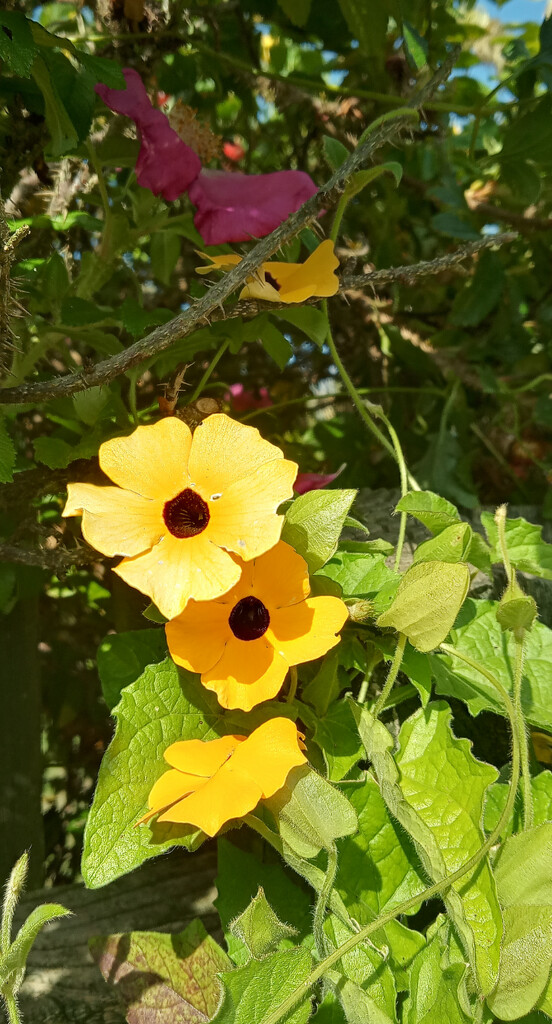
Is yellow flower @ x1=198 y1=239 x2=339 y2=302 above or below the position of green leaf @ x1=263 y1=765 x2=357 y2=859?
above

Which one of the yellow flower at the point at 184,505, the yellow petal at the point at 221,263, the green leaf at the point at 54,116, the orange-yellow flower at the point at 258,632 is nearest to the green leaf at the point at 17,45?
the green leaf at the point at 54,116

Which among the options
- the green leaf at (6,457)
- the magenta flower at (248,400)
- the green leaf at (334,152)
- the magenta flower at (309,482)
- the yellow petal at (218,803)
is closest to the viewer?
the yellow petal at (218,803)

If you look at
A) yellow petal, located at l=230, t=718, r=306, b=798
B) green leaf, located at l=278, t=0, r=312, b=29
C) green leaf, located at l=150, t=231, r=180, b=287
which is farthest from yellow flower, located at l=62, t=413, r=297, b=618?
green leaf, located at l=278, t=0, r=312, b=29

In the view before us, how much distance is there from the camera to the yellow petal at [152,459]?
0.48m

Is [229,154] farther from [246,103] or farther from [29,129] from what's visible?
[29,129]

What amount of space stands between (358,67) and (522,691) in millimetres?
955

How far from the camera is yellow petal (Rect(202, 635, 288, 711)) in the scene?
0.48 metres

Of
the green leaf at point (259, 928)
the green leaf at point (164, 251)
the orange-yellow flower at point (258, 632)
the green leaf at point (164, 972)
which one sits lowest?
the green leaf at point (164, 972)

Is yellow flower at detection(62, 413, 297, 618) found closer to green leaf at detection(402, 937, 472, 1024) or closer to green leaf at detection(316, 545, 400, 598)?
green leaf at detection(316, 545, 400, 598)

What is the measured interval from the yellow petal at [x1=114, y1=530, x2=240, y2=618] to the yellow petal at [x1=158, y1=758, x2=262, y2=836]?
0.11m

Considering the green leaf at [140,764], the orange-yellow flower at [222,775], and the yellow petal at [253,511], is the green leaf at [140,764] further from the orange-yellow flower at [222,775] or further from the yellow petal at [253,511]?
the yellow petal at [253,511]

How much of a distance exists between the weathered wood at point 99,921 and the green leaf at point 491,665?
310mm

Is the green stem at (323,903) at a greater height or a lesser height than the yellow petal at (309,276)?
lesser

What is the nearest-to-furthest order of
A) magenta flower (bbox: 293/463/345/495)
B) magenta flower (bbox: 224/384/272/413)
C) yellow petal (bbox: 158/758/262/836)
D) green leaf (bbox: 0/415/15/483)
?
yellow petal (bbox: 158/758/262/836) < green leaf (bbox: 0/415/15/483) < magenta flower (bbox: 293/463/345/495) < magenta flower (bbox: 224/384/272/413)
